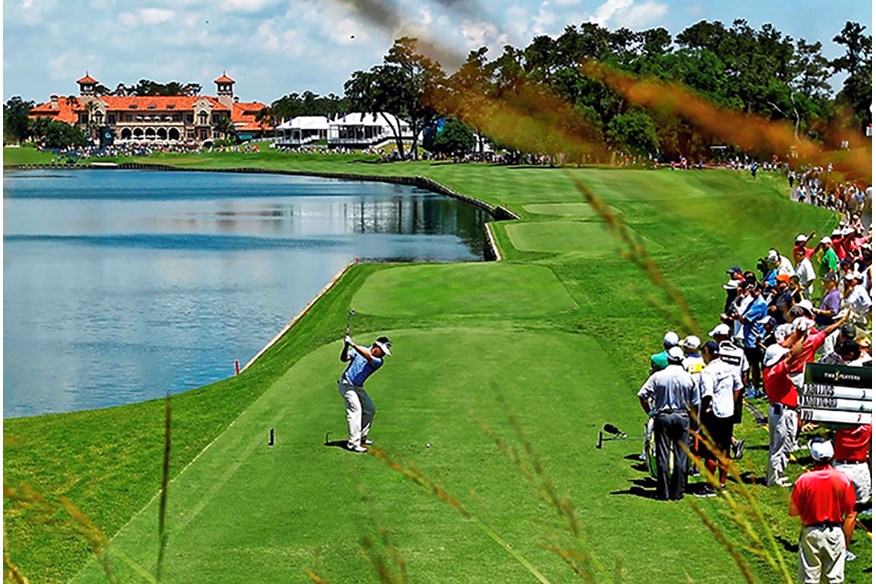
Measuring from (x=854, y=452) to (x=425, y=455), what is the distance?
5.31m

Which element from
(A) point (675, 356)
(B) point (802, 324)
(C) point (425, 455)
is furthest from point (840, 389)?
(C) point (425, 455)

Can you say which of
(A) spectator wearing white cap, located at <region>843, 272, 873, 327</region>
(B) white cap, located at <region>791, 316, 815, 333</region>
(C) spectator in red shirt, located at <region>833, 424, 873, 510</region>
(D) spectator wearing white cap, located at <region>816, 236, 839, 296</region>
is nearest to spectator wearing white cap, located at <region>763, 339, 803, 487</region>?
(B) white cap, located at <region>791, 316, 815, 333</region>

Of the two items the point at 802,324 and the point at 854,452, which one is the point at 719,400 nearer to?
the point at 802,324

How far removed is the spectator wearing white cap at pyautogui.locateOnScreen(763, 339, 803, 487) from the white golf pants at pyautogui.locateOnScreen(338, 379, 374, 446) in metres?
4.52

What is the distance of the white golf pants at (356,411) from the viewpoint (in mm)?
14461

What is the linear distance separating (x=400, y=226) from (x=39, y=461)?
55.8 metres

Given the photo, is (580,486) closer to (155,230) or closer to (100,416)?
(100,416)

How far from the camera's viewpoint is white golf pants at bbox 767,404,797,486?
1247 centimetres

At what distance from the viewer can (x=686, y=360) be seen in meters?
12.4

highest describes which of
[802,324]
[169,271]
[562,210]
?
[562,210]

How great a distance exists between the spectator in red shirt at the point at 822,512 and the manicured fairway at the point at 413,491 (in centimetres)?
134

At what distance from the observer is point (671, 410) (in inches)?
465

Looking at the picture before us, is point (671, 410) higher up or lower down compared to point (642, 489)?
higher up

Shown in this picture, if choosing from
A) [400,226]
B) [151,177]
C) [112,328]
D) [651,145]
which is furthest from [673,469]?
[151,177]
